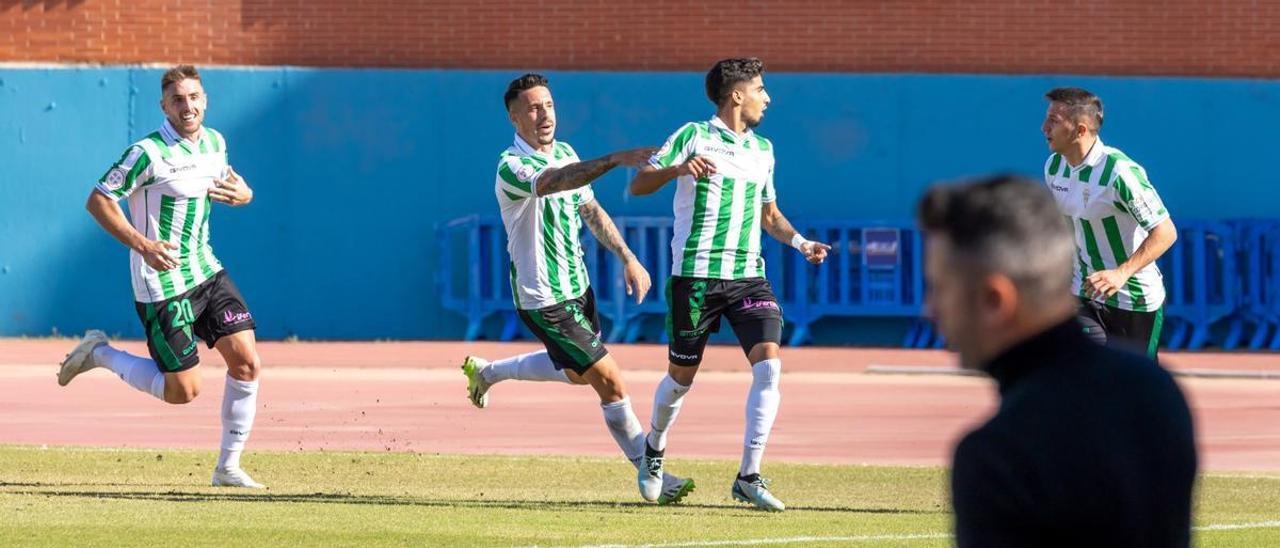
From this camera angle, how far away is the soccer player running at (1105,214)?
9945 mm

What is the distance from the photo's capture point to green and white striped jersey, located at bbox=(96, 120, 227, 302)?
35.0 ft

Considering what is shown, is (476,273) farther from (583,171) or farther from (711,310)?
(583,171)

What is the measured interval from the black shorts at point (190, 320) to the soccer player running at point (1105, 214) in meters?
3.93

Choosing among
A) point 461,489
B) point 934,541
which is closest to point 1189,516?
point 934,541

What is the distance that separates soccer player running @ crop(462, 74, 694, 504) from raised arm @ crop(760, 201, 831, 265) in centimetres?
71

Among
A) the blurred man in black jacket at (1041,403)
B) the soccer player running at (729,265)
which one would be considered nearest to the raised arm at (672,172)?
the soccer player running at (729,265)

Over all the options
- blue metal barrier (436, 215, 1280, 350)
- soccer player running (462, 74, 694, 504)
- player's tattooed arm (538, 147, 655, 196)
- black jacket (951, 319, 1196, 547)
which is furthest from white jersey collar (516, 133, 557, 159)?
blue metal barrier (436, 215, 1280, 350)

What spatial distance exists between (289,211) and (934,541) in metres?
16.2

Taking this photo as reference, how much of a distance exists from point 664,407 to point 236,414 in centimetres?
215

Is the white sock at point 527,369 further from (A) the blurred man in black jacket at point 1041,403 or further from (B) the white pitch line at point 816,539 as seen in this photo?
(A) the blurred man in black jacket at point 1041,403

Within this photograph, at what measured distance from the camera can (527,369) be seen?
11219 millimetres

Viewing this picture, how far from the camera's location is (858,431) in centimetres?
1561

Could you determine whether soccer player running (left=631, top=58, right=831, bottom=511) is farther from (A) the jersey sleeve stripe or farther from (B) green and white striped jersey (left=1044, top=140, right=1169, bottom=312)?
(B) green and white striped jersey (left=1044, top=140, right=1169, bottom=312)

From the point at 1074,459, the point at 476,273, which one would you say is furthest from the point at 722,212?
the point at 476,273
